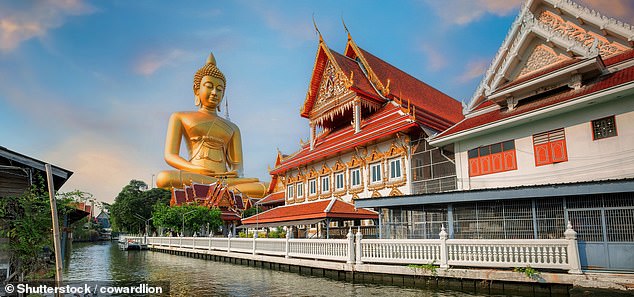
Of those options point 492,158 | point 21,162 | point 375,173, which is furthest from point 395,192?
point 21,162

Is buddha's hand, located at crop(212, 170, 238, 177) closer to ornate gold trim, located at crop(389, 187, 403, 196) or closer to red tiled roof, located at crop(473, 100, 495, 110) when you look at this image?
ornate gold trim, located at crop(389, 187, 403, 196)

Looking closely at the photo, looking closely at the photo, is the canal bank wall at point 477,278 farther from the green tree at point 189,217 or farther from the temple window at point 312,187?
the green tree at point 189,217

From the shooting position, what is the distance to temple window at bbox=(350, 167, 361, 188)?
71.9 ft

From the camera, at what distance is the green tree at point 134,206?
54.2 metres

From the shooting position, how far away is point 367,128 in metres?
22.0

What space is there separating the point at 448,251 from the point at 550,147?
5.08 m

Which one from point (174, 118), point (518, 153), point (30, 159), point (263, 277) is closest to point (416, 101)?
point (518, 153)

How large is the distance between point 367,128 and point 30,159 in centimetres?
1529

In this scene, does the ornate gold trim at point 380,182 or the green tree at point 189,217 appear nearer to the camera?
the ornate gold trim at point 380,182

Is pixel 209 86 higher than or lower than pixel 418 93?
higher

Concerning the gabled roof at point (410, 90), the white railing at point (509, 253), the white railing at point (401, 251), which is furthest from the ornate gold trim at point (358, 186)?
the white railing at point (509, 253)

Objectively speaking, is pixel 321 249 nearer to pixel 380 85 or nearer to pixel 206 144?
pixel 380 85

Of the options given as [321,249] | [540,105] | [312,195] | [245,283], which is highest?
[540,105]

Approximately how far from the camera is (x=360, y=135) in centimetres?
2175
